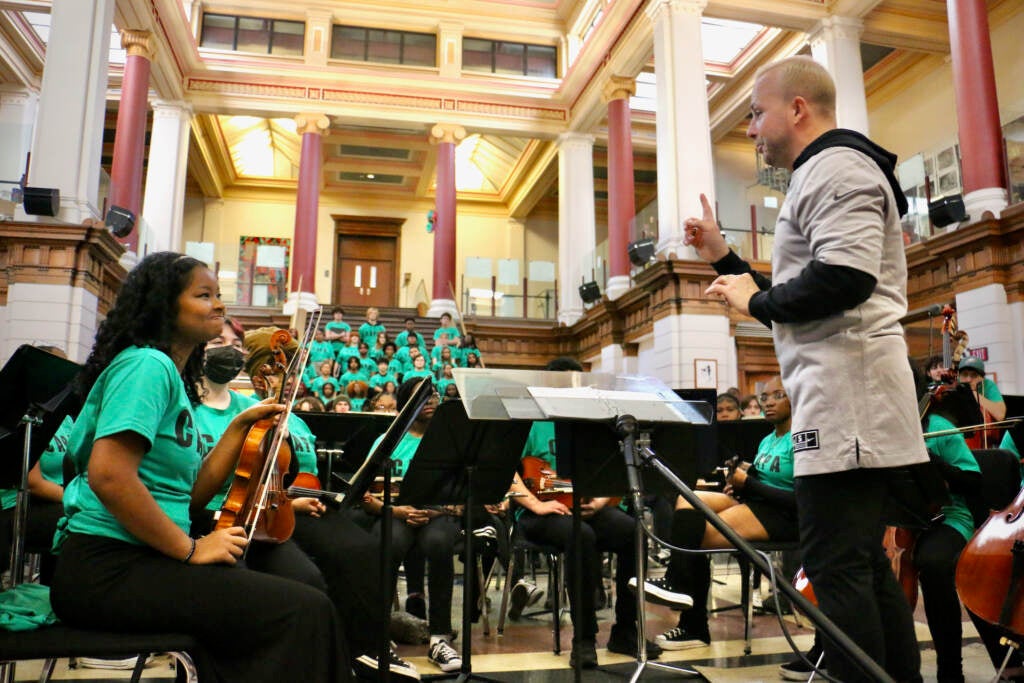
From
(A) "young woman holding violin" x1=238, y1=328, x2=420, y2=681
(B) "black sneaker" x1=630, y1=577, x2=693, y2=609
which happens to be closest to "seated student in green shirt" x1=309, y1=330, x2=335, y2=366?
(A) "young woman holding violin" x1=238, y1=328, x2=420, y2=681

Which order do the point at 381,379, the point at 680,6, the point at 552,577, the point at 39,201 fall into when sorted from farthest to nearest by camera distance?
the point at 680,6, the point at 381,379, the point at 39,201, the point at 552,577

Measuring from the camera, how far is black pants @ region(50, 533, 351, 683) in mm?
1641

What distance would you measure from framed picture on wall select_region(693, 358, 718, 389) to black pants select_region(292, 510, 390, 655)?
7.66 m

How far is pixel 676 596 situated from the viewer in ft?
10.7

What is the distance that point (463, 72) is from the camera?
1549 cm

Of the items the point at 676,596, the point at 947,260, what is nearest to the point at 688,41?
the point at 947,260

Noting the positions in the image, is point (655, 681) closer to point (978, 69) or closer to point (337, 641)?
point (337, 641)

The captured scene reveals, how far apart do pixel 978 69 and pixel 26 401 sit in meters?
9.89

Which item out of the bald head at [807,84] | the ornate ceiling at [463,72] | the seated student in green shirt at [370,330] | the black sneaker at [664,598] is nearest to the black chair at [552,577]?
the black sneaker at [664,598]

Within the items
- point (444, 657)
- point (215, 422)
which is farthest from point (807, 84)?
point (444, 657)

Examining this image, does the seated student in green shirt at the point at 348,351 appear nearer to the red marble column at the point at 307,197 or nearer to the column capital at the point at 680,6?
the red marble column at the point at 307,197

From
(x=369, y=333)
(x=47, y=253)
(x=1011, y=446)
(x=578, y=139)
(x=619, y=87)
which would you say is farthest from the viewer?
(x=578, y=139)

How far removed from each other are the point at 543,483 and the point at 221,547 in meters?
2.40

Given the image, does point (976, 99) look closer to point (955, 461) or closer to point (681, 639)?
point (955, 461)
